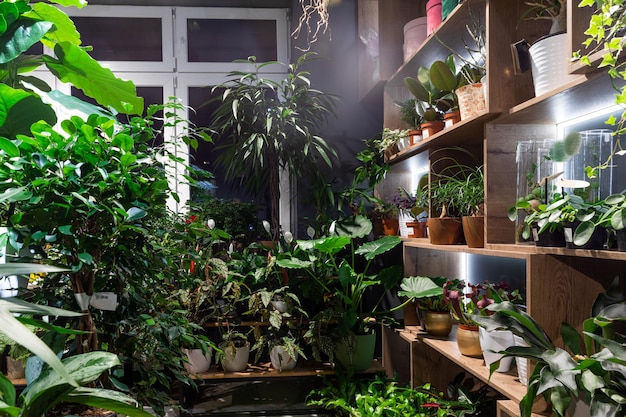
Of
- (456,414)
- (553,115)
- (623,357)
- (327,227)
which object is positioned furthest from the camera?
(327,227)

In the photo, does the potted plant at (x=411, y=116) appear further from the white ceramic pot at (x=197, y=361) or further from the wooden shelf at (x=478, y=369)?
the white ceramic pot at (x=197, y=361)

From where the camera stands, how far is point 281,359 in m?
3.13

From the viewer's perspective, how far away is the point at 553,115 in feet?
5.89

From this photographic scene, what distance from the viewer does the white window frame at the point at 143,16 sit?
4141 millimetres

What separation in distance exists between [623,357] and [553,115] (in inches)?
35.9

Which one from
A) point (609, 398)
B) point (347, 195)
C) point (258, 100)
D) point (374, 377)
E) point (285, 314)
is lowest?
point (374, 377)

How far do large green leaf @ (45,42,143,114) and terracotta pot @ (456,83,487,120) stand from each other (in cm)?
125

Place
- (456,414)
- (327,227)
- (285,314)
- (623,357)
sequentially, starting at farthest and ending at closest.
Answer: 1. (327,227)
2. (285,314)
3. (456,414)
4. (623,357)

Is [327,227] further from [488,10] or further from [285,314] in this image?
[488,10]

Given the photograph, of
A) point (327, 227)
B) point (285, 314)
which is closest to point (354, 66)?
point (327, 227)

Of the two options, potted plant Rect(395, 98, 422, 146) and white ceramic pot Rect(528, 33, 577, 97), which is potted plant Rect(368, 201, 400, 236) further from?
white ceramic pot Rect(528, 33, 577, 97)

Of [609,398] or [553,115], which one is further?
[553,115]

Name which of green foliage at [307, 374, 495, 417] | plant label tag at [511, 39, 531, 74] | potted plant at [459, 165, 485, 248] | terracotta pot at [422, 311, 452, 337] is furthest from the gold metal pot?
plant label tag at [511, 39, 531, 74]

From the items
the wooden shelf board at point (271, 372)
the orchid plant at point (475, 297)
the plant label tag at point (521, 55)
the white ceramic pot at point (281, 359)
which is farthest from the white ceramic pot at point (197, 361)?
the plant label tag at point (521, 55)
